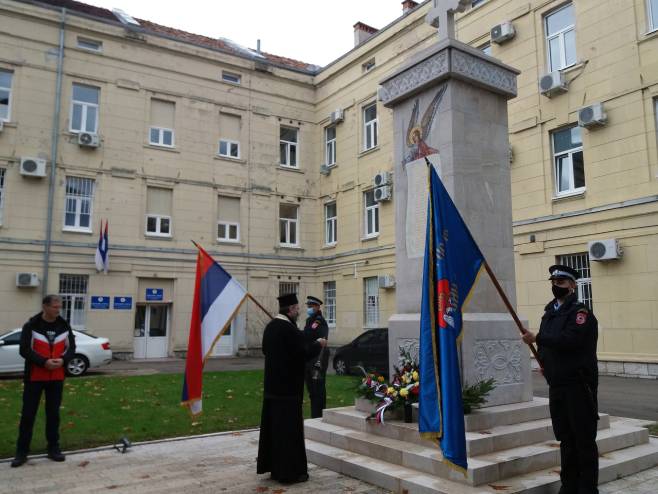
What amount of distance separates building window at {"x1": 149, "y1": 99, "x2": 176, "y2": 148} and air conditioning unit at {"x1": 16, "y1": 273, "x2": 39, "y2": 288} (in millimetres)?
6938

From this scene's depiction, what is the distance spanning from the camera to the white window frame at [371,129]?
24.4m

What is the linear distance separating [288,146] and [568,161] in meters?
14.1

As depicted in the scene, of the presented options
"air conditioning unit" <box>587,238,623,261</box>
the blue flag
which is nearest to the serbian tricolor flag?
the blue flag

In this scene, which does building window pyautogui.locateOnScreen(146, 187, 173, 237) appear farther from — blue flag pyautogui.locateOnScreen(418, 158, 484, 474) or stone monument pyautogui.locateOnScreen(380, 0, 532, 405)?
blue flag pyautogui.locateOnScreen(418, 158, 484, 474)

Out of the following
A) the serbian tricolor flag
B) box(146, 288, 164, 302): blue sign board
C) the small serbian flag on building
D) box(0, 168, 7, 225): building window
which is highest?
box(0, 168, 7, 225): building window

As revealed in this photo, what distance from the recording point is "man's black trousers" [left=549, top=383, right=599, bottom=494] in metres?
4.86

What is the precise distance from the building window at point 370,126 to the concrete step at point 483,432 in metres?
Answer: 18.6

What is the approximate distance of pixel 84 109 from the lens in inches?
886

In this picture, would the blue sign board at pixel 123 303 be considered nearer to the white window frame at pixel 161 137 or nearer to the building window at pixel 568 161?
the white window frame at pixel 161 137

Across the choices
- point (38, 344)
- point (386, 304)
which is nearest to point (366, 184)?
point (386, 304)

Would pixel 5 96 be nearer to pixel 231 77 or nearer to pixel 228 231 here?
pixel 231 77

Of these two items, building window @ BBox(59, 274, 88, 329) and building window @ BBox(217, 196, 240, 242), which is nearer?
building window @ BBox(59, 274, 88, 329)

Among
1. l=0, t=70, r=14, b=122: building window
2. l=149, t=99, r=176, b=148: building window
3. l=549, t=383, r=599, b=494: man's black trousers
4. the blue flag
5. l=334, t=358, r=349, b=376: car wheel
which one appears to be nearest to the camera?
the blue flag

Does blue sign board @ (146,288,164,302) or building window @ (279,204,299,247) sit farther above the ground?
building window @ (279,204,299,247)
